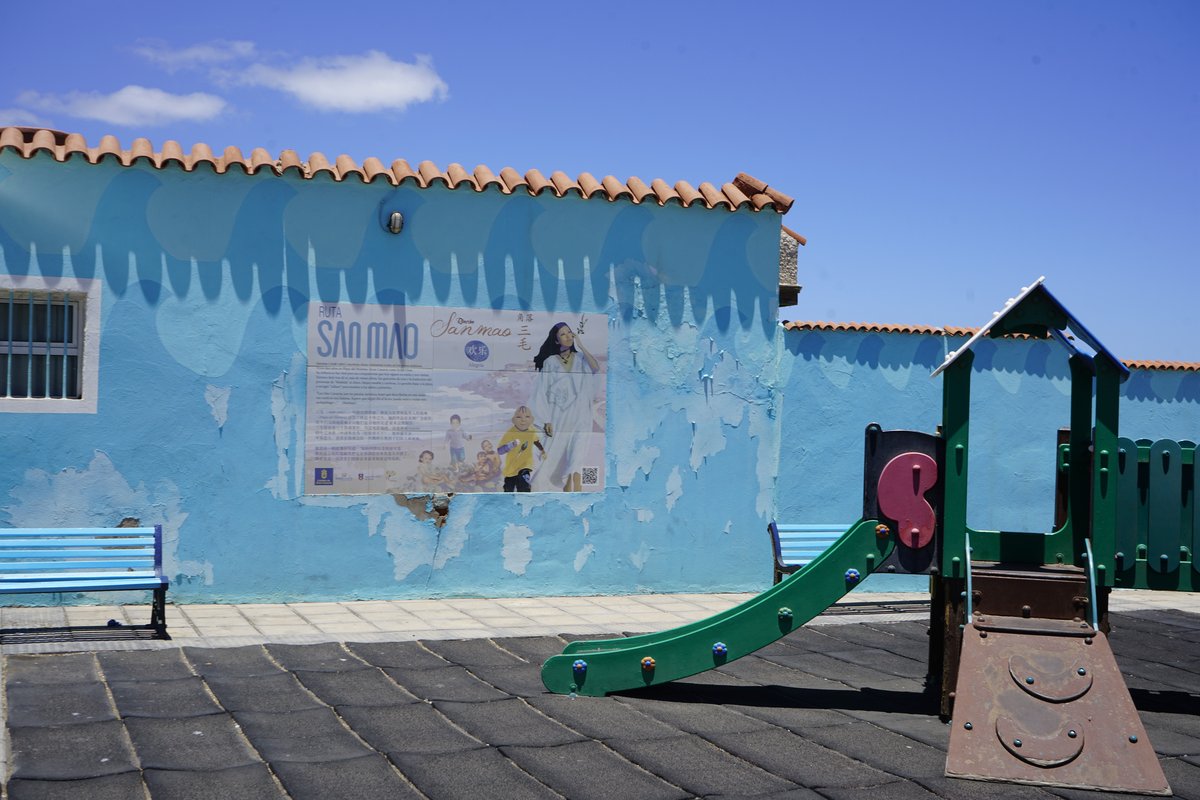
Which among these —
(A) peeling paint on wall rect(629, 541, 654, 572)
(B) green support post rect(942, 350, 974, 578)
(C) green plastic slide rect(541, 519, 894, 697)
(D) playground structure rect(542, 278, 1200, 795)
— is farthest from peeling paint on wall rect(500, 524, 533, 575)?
(B) green support post rect(942, 350, 974, 578)

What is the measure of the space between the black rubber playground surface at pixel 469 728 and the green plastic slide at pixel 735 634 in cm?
14

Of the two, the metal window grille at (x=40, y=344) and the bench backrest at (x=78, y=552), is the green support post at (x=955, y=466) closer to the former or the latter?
the bench backrest at (x=78, y=552)

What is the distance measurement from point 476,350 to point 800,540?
3.12m

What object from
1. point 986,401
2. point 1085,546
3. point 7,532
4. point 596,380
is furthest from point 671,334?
point 7,532

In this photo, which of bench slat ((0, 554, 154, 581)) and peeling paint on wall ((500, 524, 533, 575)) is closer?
bench slat ((0, 554, 154, 581))

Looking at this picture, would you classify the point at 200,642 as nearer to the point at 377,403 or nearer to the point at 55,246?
the point at 377,403

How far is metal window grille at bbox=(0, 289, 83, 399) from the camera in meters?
8.79

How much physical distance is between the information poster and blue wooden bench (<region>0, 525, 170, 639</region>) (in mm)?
1440

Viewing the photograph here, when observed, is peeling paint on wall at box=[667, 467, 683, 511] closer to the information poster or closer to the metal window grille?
the information poster

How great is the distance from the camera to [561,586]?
33.2 feet

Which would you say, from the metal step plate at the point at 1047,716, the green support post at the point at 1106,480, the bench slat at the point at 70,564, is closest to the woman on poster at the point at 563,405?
the bench slat at the point at 70,564

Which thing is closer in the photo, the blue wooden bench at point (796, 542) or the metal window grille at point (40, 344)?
the metal window grille at point (40, 344)

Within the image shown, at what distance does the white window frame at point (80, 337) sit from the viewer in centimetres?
876

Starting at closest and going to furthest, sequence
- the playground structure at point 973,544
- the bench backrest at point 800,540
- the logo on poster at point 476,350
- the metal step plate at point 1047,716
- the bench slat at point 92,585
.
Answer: the metal step plate at point 1047,716 → the playground structure at point 973,544 → the bench slat at point 92,585 → the bench backrest at point 800,540 → the logo on poster at point 476,350
